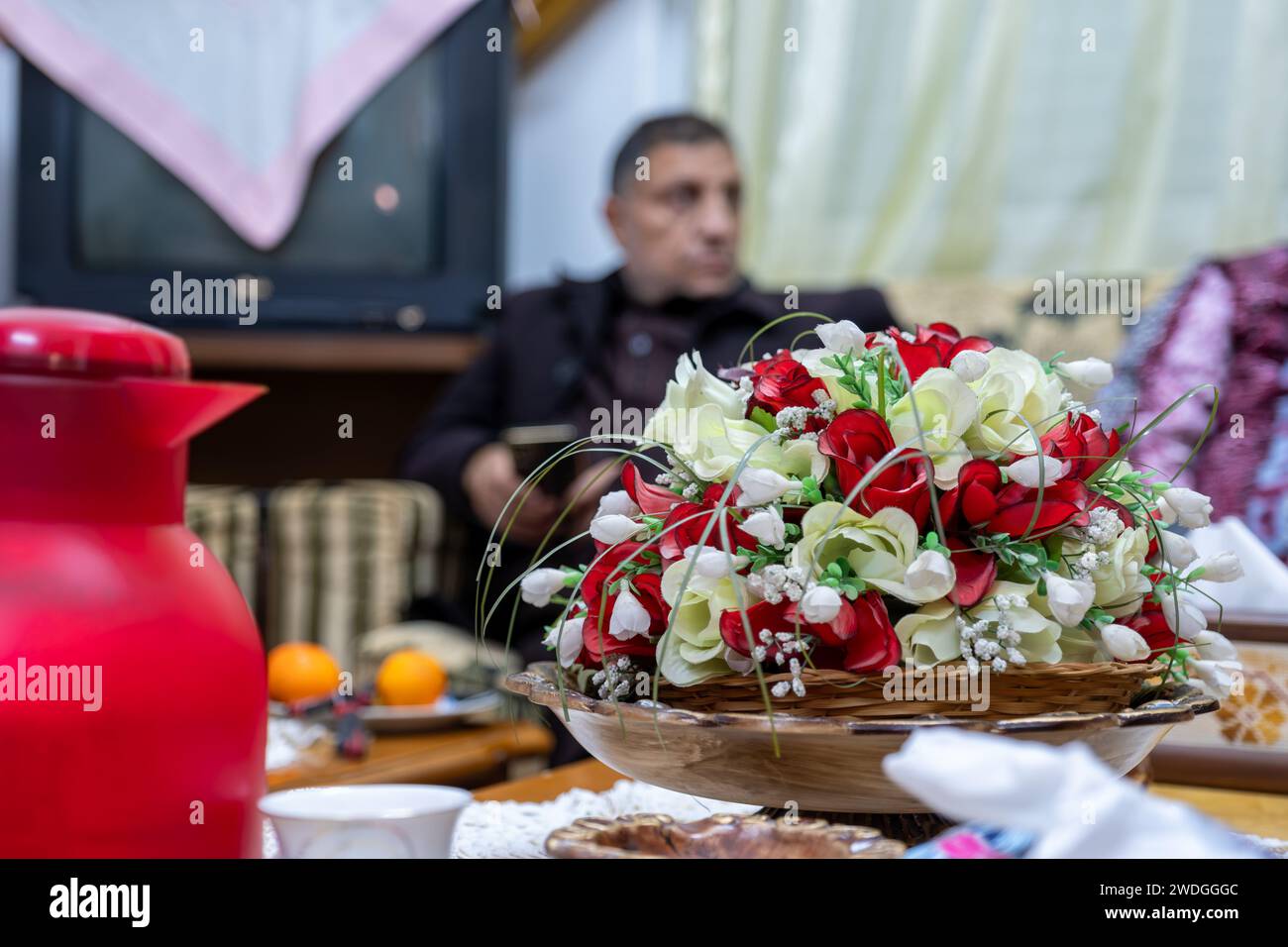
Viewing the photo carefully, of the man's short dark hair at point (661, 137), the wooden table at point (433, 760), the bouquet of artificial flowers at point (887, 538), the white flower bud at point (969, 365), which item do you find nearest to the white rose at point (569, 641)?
the bouquet of artificial flowers at point (887, 538)

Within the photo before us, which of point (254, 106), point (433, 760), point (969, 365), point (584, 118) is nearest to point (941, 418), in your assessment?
point (969, 365)

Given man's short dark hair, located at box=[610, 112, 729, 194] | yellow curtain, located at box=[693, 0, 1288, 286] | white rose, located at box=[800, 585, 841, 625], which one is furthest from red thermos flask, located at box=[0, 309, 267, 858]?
yellow curtain, located at box=[693, 0, 1288, 286]

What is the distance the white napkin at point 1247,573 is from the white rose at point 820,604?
0.47 meters

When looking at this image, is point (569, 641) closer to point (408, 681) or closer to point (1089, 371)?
point (1089, 371)

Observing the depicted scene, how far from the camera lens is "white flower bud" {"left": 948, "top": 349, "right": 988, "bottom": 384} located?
592 millimetres

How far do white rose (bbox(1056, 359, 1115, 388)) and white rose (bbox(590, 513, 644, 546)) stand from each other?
0.75 ft

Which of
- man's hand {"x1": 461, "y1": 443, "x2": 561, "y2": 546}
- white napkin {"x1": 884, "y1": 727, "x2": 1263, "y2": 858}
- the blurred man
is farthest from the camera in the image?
the blurred man

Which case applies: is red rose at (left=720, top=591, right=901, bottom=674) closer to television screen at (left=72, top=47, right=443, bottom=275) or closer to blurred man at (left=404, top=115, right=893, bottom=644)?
→ blurred man at (left=404, top=115, right=893, bottom=644)

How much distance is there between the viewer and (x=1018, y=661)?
0.56 meters

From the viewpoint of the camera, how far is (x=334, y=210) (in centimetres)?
241

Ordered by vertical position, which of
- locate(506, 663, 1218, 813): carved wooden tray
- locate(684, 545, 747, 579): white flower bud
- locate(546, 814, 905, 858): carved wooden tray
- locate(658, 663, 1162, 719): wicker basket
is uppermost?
locate(684, 545, 747, 579): white flower bud

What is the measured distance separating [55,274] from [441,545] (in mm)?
863

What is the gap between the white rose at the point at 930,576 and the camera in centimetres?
56

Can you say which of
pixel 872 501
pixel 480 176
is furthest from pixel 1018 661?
pixel 480 176
